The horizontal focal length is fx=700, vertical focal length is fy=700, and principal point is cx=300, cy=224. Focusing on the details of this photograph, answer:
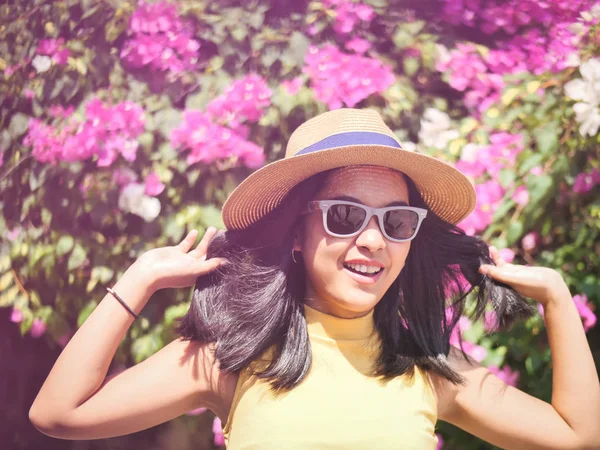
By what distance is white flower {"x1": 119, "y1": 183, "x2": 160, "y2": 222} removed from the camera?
9.09 feet

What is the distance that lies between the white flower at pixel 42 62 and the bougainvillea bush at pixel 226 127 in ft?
0.06

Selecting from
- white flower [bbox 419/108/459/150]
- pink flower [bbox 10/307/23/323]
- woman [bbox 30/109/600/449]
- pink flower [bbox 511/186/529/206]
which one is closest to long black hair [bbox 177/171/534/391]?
woman [bbox 30/109/600/449]

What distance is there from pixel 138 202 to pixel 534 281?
1545 millimetres

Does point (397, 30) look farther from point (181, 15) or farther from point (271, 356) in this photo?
point (271, 356)

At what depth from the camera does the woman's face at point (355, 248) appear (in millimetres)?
1812

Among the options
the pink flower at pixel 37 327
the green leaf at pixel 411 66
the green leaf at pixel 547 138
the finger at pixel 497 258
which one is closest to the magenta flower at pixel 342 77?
the green leaf at pixel 411 66

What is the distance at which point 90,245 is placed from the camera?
2828mm

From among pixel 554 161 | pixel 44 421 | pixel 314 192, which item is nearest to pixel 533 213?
pixel 554 161

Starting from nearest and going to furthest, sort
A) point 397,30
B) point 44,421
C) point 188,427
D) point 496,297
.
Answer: point 44,421 → point 496,297 → point 188,427 → point 397,30

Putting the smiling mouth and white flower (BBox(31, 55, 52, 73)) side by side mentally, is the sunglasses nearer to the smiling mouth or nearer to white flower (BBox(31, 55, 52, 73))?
the smiling mouth

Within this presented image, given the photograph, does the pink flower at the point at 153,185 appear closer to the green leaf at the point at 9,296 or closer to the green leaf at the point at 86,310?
the green leaf at the point at 86,310

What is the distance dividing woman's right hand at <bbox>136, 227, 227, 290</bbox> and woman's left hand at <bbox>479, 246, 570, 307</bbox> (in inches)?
32.5

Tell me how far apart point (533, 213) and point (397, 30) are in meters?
1.03

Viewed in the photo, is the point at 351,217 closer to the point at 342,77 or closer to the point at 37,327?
the point at 342,77
